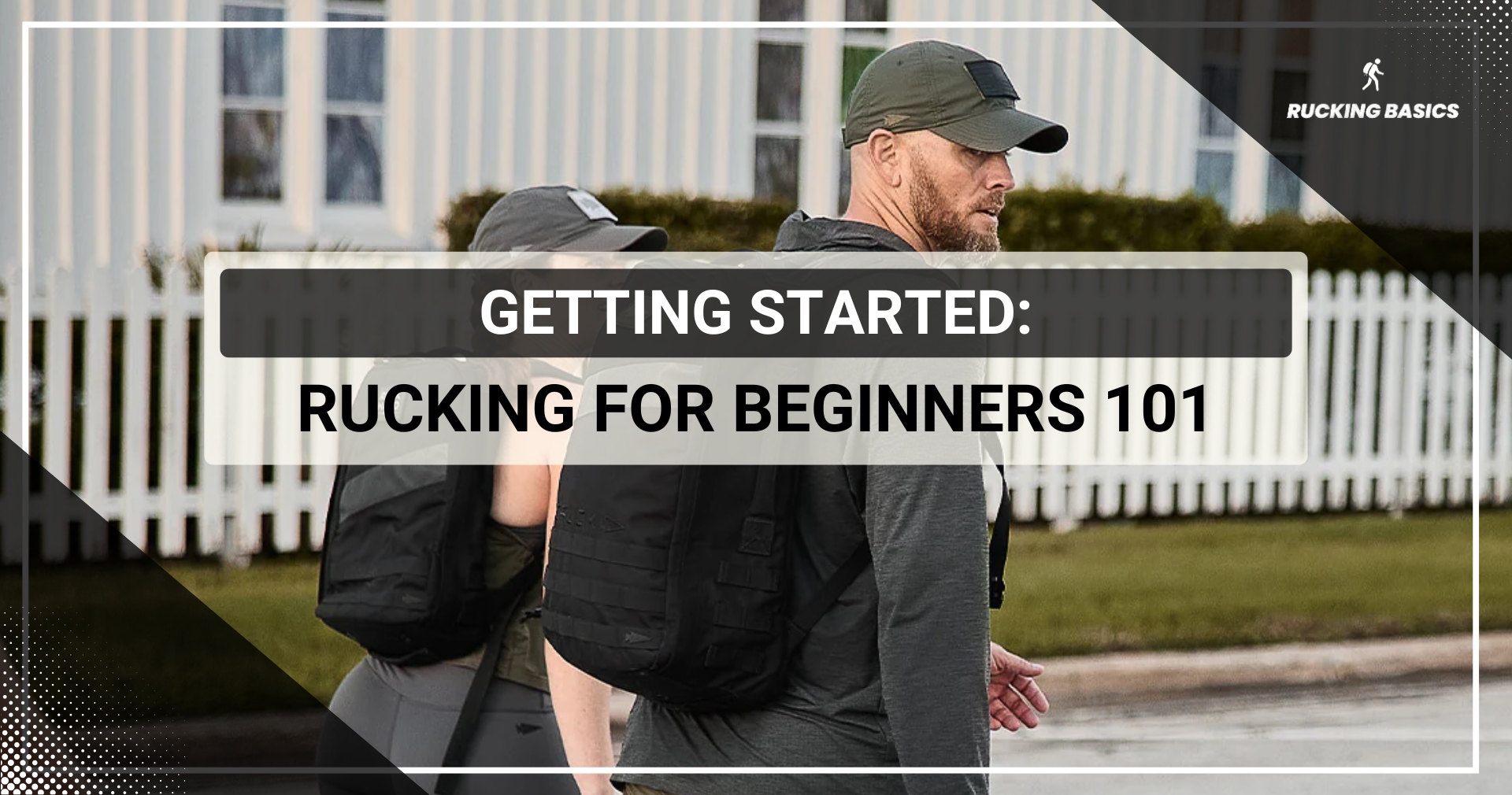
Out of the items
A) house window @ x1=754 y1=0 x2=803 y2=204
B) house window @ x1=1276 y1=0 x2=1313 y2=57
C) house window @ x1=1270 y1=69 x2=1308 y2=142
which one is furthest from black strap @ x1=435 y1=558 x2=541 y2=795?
house window @ x1=1270 y1=69 x2=1308 y2=142

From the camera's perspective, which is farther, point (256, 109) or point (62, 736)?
point (256, 109)

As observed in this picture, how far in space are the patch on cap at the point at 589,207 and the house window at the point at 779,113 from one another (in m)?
6.02

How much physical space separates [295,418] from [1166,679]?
408 cm

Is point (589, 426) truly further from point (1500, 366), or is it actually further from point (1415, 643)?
point (1500, 366)

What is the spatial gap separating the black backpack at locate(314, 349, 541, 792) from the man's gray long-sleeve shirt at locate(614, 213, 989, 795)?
0.31 m

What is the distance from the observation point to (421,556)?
98.6 inches

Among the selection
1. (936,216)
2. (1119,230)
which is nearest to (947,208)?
(936,216)

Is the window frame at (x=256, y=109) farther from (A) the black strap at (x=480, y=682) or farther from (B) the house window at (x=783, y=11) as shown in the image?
(A) the black strap at (x=480, y=682)

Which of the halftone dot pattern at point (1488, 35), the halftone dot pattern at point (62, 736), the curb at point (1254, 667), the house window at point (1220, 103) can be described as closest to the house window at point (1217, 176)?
the house window at point (1220, 103)

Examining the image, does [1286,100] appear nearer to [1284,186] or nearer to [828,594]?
[1284,186]

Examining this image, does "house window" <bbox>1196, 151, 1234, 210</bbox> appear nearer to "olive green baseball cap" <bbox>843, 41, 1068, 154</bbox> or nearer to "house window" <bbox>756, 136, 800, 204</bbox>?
"house window" <bbox>756, 136, 800, 204</bbox>

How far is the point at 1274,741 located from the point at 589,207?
383 centimetres

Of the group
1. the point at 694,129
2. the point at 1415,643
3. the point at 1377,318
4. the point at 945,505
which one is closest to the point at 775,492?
the point at 945,505

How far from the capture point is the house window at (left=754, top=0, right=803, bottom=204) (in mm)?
8820
